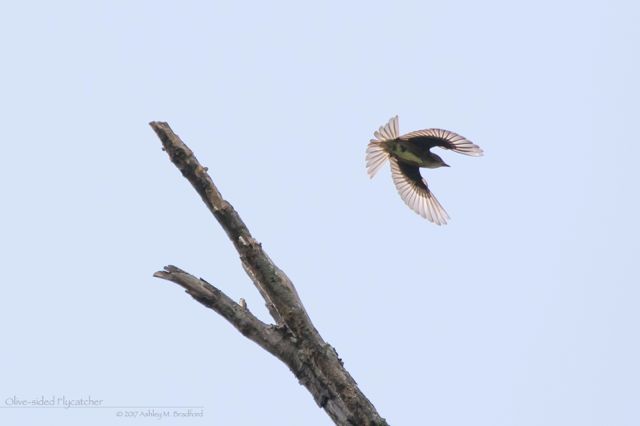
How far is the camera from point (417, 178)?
1298 cm

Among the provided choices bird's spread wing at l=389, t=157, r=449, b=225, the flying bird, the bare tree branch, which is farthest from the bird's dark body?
the bare tree branch

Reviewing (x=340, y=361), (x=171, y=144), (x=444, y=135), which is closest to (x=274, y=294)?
(x=340, y=361)

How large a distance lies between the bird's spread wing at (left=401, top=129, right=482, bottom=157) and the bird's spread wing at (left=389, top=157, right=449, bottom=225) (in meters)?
1.07

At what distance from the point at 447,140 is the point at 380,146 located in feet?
3.72

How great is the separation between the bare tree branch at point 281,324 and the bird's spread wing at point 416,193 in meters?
5.77

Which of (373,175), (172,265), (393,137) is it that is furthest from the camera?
(373,175)

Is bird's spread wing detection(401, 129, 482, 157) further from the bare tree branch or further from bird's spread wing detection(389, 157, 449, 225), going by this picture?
the bare tree branch

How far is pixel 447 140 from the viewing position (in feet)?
37.8

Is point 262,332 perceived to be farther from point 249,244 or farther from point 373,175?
point 373,175

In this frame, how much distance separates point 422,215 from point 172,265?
22.0 feet

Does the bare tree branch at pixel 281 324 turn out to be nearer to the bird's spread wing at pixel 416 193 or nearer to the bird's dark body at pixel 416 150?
the bird's dark body at pixel 416 150

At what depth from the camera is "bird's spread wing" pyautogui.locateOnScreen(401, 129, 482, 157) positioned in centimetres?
1129

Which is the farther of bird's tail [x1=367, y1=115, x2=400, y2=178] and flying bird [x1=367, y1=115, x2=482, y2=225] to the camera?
bird's tail [x1=367, y1=115, x2=400, y2=178]

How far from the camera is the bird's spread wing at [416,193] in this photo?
42.2 ft
